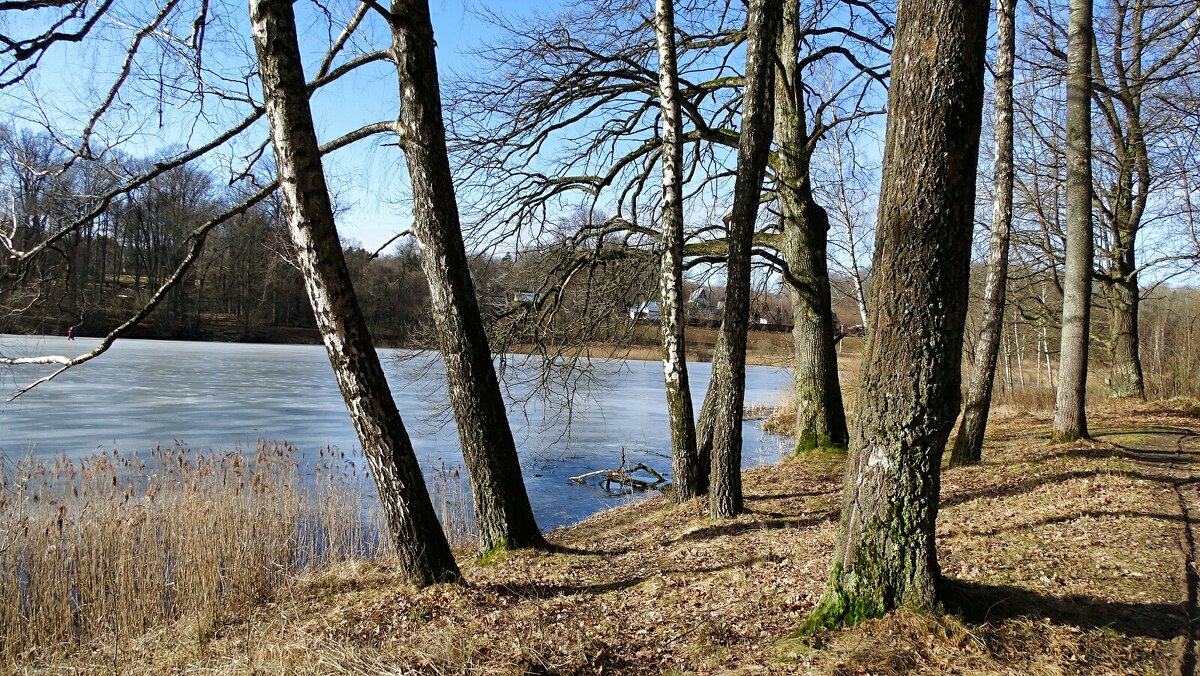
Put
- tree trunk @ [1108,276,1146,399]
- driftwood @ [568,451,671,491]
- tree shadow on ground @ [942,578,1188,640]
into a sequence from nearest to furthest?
1. tree shadow on ground @ [942,578,1188,640]
2. driftwood @ [568,451,671,491]
3. tree trunk @ [1108,276,1146,399]

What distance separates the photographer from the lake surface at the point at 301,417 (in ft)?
35.7

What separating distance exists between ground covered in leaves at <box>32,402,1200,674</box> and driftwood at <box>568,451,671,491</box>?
374 centimetres

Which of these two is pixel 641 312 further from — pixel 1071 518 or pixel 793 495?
pixel 1071 518

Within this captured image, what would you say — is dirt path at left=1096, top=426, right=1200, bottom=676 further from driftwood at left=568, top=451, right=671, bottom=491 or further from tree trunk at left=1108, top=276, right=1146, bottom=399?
driftwood at left=568, top=451, right=671, bottom=491

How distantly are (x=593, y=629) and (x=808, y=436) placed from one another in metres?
6.26

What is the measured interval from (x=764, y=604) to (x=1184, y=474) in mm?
5506

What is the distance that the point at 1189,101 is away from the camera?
30.5ft

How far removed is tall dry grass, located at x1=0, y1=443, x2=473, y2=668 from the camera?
602 cm

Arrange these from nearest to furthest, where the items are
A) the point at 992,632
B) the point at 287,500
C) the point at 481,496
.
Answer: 1. the point at 992,632
2. the point at 481,496
3. the point at 287,500

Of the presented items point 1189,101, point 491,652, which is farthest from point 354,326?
point 1189,101

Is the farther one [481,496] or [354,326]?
[481,496]

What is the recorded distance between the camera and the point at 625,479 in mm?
11117

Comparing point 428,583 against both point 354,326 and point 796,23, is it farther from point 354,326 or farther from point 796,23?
point 796,23

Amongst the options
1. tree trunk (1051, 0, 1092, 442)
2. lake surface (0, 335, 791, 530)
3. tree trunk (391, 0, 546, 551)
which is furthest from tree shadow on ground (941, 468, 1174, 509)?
lake surface (0, 335, 791, 530)
